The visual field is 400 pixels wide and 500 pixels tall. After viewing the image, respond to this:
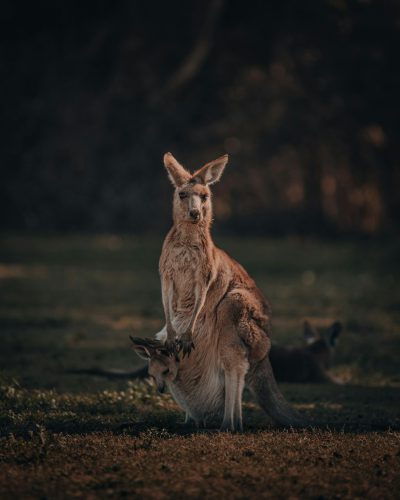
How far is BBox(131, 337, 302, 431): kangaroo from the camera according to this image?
18.2ft

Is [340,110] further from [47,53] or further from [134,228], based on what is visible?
[47,53]

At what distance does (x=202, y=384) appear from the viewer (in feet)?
18.2

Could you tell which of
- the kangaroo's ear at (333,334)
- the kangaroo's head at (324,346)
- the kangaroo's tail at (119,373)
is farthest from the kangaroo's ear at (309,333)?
the kangaroo's tail at (119,373)

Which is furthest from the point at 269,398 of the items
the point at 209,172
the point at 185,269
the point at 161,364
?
the point at 209,172

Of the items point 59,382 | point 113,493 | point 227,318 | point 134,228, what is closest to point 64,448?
point 113,493

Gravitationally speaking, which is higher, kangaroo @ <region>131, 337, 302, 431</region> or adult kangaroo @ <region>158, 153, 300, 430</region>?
adult kangaroo @ <region>158, 153, 300, 430</region>

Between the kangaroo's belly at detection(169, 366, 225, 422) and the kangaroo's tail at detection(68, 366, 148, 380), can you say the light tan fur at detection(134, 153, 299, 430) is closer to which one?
the kangaroo's belly at detection(169, 366, 225, 422)

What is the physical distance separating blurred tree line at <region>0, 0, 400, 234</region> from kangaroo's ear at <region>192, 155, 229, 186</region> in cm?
1376

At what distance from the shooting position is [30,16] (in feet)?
71.3

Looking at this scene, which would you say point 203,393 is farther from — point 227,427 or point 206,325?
point 206,325

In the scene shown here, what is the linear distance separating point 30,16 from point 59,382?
16.6 metres

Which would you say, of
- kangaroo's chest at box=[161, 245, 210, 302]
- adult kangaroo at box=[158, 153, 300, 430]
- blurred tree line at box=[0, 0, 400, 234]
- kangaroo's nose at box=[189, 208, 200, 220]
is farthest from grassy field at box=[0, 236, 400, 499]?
blurred tree line at box=[0, 0, 400, 234]

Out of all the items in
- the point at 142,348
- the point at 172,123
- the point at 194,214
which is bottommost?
the point at 142,348

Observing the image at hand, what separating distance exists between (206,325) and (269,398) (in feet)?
2.22
